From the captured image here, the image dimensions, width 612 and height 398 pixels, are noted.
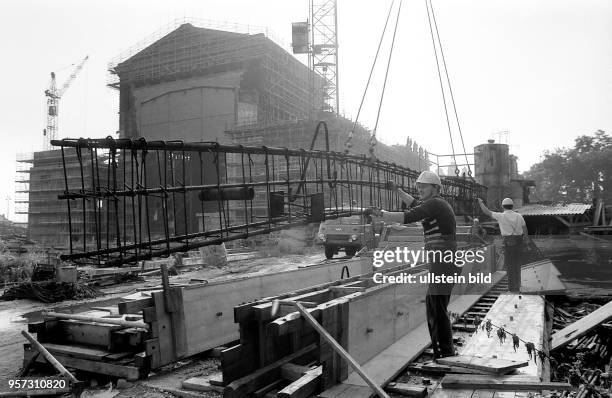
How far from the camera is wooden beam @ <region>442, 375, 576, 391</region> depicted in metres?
4.17

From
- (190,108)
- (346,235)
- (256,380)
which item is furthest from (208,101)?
(256,380)

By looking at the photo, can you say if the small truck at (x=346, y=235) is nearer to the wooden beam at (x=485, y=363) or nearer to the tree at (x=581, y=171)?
the wooden beam at (x=485, y=363)

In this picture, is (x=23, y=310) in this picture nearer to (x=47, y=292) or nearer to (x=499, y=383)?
(x=47, y=292)

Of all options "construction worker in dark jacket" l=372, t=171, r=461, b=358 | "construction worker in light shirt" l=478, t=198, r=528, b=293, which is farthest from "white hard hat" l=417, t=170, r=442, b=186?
"construction worker in light shirt" l=478, t=198, r=528, b=293

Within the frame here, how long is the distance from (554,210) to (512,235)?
966cm

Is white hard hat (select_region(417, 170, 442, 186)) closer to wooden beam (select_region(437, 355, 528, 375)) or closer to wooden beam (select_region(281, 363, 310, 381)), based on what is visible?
wooden beam (select_region(437, 355, 528, 375))

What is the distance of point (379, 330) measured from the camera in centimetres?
568

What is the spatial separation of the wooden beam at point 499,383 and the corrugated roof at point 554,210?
1418 centimetres

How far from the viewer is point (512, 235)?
9492 mm

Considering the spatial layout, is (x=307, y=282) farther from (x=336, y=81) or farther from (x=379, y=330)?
(x=336, y=81)

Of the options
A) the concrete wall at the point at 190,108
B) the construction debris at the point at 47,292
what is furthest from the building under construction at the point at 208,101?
the construction debris at the point at 47,292

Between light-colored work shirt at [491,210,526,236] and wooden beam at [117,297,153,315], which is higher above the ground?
light-colored work shirt at [491,210,526,236]

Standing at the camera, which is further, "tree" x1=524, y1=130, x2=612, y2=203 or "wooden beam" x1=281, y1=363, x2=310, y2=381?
"tree" x1=524, y1=130, x2=612, y2=203

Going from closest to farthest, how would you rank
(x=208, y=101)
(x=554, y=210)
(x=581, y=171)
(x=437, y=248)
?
(x=437, y=248) < (x=554, y=210) < (x=208, y=101) < (x=581, y=171)
